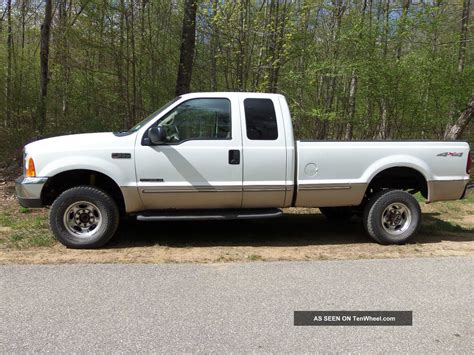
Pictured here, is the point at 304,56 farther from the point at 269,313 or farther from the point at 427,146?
the point at 269,313

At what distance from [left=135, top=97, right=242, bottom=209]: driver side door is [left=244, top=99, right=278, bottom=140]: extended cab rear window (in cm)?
17

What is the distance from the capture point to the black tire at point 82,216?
18.1ft

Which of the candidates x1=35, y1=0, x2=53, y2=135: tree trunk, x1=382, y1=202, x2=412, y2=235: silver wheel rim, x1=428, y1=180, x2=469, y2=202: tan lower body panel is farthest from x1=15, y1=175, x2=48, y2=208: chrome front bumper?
x1=35, y1=0, x2=53, y2=135: tree trunk

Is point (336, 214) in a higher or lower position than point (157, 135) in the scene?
lower

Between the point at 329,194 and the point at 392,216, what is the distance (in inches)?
41.2

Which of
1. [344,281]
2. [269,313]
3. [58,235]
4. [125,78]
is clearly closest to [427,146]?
[344,281]

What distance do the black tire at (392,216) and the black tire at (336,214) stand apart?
2.73ft

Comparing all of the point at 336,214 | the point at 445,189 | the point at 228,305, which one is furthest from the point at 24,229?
the point at 445,189

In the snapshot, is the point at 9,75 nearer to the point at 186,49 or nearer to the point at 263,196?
the point at 186,49

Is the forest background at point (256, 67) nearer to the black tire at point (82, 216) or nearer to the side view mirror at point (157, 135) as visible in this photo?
the side view mirror at point (157, 135)

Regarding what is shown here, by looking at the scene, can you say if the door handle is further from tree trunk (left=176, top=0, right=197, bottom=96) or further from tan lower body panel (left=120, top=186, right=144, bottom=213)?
tree trunk (left=176, top=0, right=197, bottom=96)

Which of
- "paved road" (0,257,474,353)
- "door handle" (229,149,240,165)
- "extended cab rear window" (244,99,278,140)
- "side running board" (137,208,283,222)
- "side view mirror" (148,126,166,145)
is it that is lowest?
"paved road" (0,257,474,353)

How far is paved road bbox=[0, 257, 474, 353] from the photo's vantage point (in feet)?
10.9

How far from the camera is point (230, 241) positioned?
6242mm
